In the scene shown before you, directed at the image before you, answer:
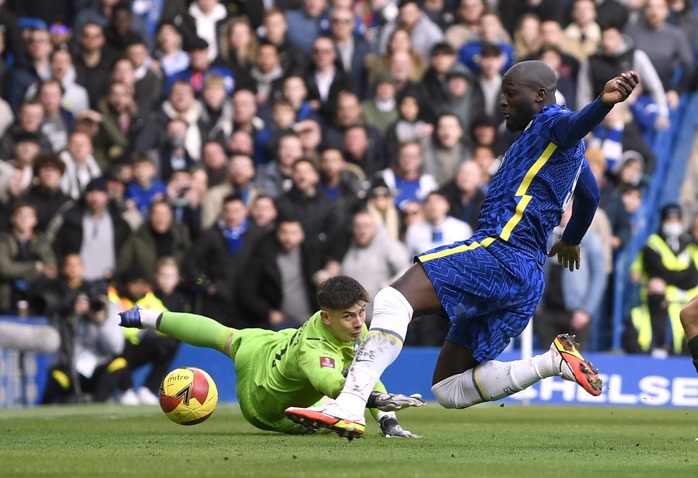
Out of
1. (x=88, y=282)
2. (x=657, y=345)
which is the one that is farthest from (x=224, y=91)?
(x=657, y=345)

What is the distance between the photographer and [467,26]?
1900 centimetres

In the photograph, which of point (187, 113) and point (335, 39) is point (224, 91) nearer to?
point (187, 113)

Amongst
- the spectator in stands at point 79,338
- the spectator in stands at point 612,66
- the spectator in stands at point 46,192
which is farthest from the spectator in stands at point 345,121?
the spectator in stands at point 79,338

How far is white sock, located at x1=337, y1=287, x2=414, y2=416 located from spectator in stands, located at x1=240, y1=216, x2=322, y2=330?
8.13 meters

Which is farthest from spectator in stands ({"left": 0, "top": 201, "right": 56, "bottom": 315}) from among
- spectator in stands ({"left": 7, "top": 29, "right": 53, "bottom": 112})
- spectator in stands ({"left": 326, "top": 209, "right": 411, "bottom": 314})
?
spectator in stands ({"left": 326, "top": 209, "right": 411, "bottom": 314})

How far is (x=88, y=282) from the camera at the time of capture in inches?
602

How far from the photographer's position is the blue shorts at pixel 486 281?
25.9ft

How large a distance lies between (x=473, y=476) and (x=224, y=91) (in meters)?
12.0

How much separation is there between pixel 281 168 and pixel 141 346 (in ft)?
9.67

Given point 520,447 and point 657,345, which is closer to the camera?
point 520,447

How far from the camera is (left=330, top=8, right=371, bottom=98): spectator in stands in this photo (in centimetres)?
1841

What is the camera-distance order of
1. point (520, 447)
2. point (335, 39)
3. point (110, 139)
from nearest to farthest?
point (520, 447) → point (110, 139) → point (335, 39)

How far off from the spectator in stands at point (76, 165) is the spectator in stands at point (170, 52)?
2127mm

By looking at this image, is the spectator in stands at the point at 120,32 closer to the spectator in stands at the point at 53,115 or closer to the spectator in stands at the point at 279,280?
the spectator in stands at the point at 53,115
